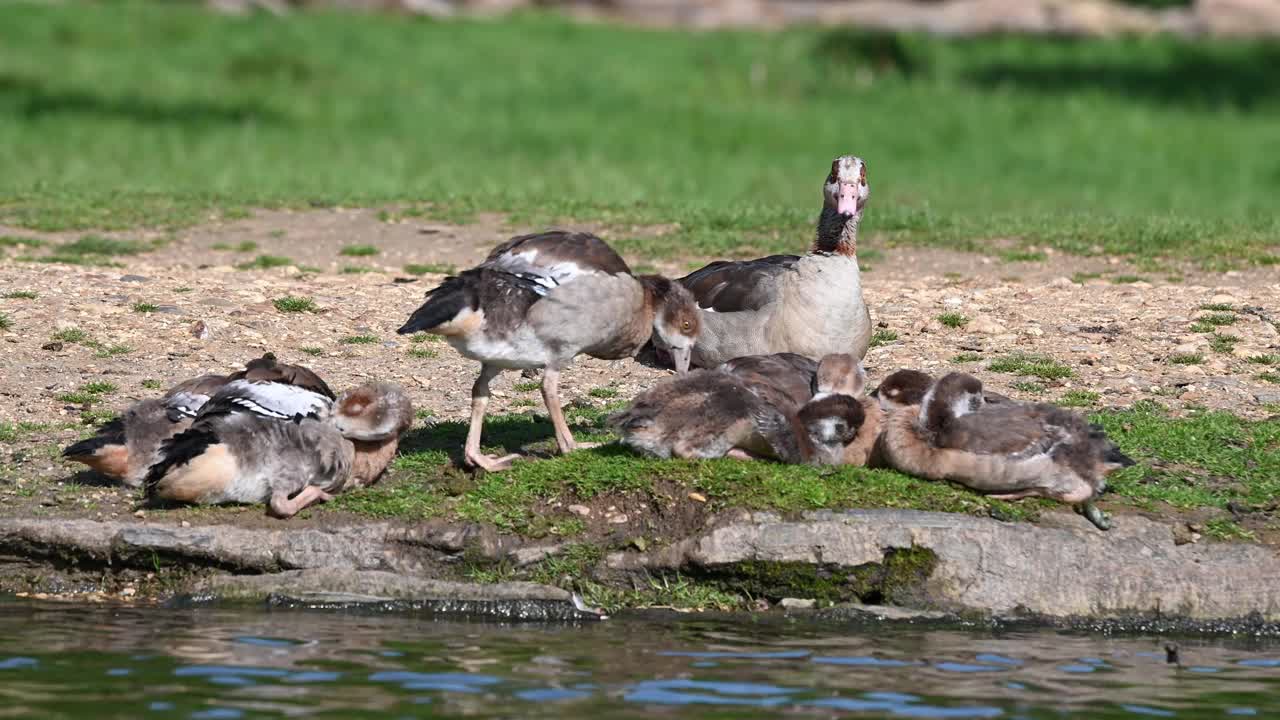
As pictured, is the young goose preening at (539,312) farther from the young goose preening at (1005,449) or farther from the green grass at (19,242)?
the green grass at (19,242)

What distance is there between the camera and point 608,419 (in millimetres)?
9750

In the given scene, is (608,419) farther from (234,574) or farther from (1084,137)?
(1084,137)

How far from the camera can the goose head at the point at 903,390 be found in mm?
9922

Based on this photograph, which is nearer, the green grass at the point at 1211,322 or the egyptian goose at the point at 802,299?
the egyptian goose at the point at 802,299

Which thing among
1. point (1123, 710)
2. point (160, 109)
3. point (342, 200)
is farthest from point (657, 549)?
point (160, 109)

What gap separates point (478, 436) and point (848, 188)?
281 cm

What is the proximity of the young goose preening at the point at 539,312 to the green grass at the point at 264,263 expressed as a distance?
572 cm

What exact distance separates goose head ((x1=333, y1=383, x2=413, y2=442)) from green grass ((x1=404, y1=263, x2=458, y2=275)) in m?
5.60

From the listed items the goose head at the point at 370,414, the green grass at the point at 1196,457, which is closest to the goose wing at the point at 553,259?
the goose head at the point at 370,414

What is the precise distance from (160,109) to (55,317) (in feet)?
45.8

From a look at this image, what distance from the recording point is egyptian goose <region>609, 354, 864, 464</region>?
9.53m

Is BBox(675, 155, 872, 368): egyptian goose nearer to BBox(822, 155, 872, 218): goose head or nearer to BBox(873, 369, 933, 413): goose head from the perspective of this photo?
BBox(822, 155, 872, 218): goose head

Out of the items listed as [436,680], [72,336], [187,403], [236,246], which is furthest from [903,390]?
[236,246]

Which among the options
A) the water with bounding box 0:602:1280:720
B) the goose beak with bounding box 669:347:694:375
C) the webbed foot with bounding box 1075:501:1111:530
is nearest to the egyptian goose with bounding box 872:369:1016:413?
the webbed foot with bounding box 1075:501:1111:530
